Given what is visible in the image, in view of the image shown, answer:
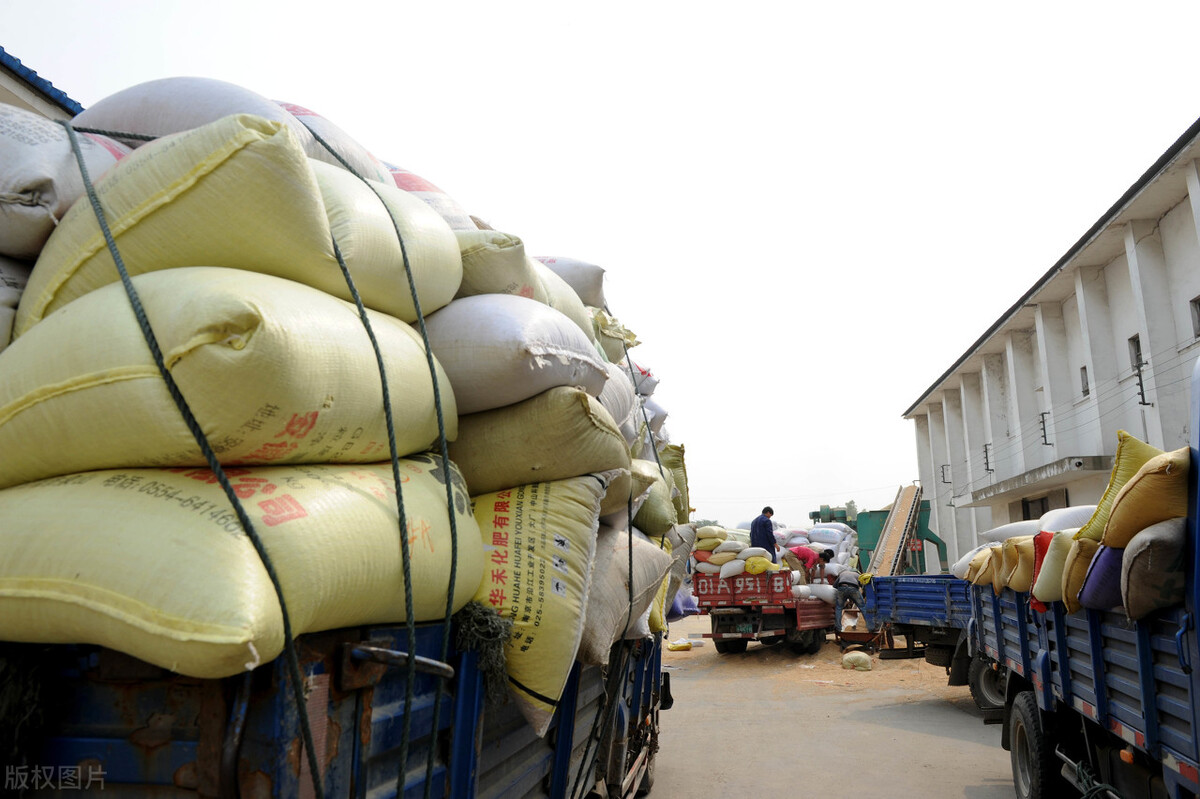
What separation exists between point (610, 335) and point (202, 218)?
9.97ft

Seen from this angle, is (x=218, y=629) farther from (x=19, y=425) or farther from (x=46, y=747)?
(x=19, y=425)

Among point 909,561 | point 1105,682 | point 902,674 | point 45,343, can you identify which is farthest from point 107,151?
point 909,561

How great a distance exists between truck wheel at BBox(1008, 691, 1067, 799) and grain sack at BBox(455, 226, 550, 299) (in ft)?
12.2

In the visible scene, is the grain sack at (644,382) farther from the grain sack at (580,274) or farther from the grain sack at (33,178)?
the grain sack at (33,178)

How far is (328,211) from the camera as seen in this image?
2.13 m

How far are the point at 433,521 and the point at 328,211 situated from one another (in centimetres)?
85

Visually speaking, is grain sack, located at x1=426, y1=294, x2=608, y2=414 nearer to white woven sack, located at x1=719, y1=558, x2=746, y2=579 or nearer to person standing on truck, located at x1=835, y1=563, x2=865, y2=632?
white woven sack, located at x1=719, y1=558, x2=746, y2=579

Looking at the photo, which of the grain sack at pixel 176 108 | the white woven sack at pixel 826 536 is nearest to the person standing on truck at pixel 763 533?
the white woven sack at pixel 826 536

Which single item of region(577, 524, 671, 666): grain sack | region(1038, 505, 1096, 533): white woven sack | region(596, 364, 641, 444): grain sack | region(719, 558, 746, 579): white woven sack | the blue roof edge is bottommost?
region(577, 524, 671, 666): grain sack

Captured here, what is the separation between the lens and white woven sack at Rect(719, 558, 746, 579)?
12.7 meters

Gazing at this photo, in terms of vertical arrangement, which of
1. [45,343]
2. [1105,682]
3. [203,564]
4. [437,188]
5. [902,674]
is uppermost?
[437,188]

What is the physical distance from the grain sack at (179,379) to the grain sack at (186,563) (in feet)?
0.20

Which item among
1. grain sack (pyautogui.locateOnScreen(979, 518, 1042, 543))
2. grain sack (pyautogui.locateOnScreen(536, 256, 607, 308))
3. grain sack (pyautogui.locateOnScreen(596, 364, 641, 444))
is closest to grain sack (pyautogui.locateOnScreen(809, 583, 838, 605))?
grain sack (pyautogui.locateOnScreen(979, 518, 1042, 543))

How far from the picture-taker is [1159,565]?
2520 mm
